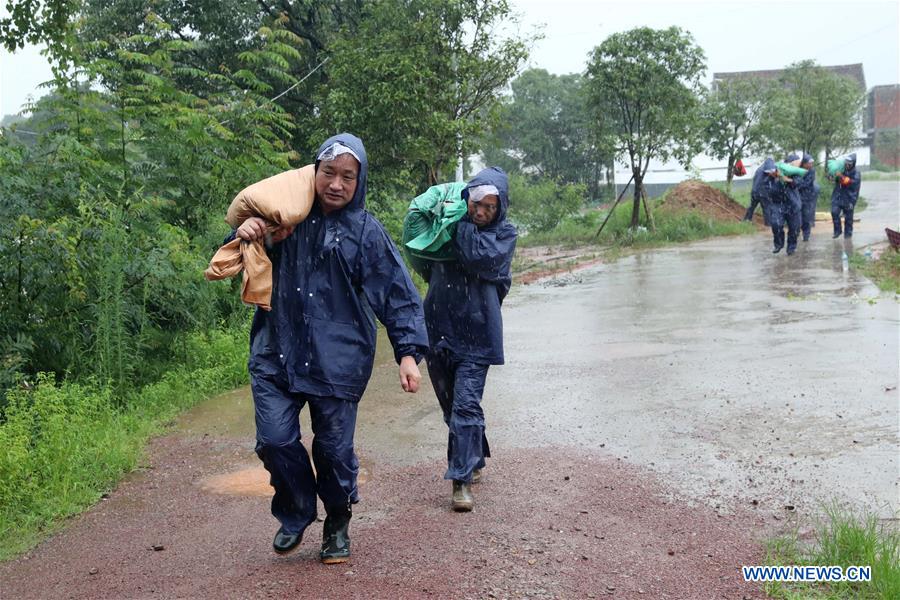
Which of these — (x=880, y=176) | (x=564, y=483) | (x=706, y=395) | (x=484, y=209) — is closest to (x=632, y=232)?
(x=706, y=395)

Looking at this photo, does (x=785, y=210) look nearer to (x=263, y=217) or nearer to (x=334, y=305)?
(x=334, y=305)

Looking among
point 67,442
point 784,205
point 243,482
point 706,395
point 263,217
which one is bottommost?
point 706,395

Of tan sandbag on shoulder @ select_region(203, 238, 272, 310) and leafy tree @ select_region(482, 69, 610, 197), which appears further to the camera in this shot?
leafy tree @ select_region(482, 69, 610, 197)

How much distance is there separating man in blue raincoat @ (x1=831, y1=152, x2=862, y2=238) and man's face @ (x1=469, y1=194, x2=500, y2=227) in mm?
17360

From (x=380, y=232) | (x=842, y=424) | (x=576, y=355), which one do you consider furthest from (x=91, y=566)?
(x=576, y=355)

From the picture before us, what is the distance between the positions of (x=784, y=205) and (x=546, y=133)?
18.0 m

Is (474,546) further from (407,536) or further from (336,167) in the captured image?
(336,167)

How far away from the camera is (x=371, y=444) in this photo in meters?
6.78

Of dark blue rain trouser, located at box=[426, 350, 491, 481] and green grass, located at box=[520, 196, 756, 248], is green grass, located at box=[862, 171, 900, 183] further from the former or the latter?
dark blue rain trouser, located at box=[426, 350, 491, 481]

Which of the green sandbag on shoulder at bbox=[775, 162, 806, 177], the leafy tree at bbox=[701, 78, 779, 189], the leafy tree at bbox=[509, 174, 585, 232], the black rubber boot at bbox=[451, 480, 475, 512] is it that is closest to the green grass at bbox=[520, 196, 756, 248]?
the leafy tree at bbox=[509, 174, 585, 232]

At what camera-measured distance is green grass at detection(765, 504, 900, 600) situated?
13.7ft

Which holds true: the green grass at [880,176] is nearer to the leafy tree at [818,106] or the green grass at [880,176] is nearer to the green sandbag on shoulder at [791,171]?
the leafy tree at [818,106]

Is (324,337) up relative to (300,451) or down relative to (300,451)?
up

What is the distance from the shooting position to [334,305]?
438cm
